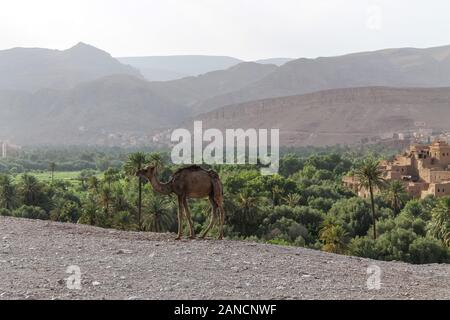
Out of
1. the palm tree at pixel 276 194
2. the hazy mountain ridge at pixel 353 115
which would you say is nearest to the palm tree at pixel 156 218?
the palm tree at pixel 276 194

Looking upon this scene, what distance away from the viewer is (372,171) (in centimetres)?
3453

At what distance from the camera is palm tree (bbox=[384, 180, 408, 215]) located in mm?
46600

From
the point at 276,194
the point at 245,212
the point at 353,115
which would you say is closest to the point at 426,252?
the point at 245,212

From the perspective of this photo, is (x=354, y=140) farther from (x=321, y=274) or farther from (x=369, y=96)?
(x=321, y=274)

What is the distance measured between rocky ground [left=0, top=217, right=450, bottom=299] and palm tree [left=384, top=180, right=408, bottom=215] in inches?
1438

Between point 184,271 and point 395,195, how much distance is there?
132 feet

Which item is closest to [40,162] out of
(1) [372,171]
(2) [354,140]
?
(2) [354,140]

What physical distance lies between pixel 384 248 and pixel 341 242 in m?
3.60

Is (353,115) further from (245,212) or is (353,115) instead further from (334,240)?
(334,240)

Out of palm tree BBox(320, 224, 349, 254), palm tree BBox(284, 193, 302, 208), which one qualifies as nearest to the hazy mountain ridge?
palm tree BBox(284, 193, 302, 208)

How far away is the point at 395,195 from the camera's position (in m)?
46.5

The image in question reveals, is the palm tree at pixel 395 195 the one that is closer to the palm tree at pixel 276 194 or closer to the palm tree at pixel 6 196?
the palm tree at pixel 276 194

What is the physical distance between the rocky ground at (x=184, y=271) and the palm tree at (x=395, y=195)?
36.5 m

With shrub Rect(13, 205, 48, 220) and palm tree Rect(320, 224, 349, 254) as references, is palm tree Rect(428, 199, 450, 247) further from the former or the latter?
shrub Rect(13, 205, 48, 220)
